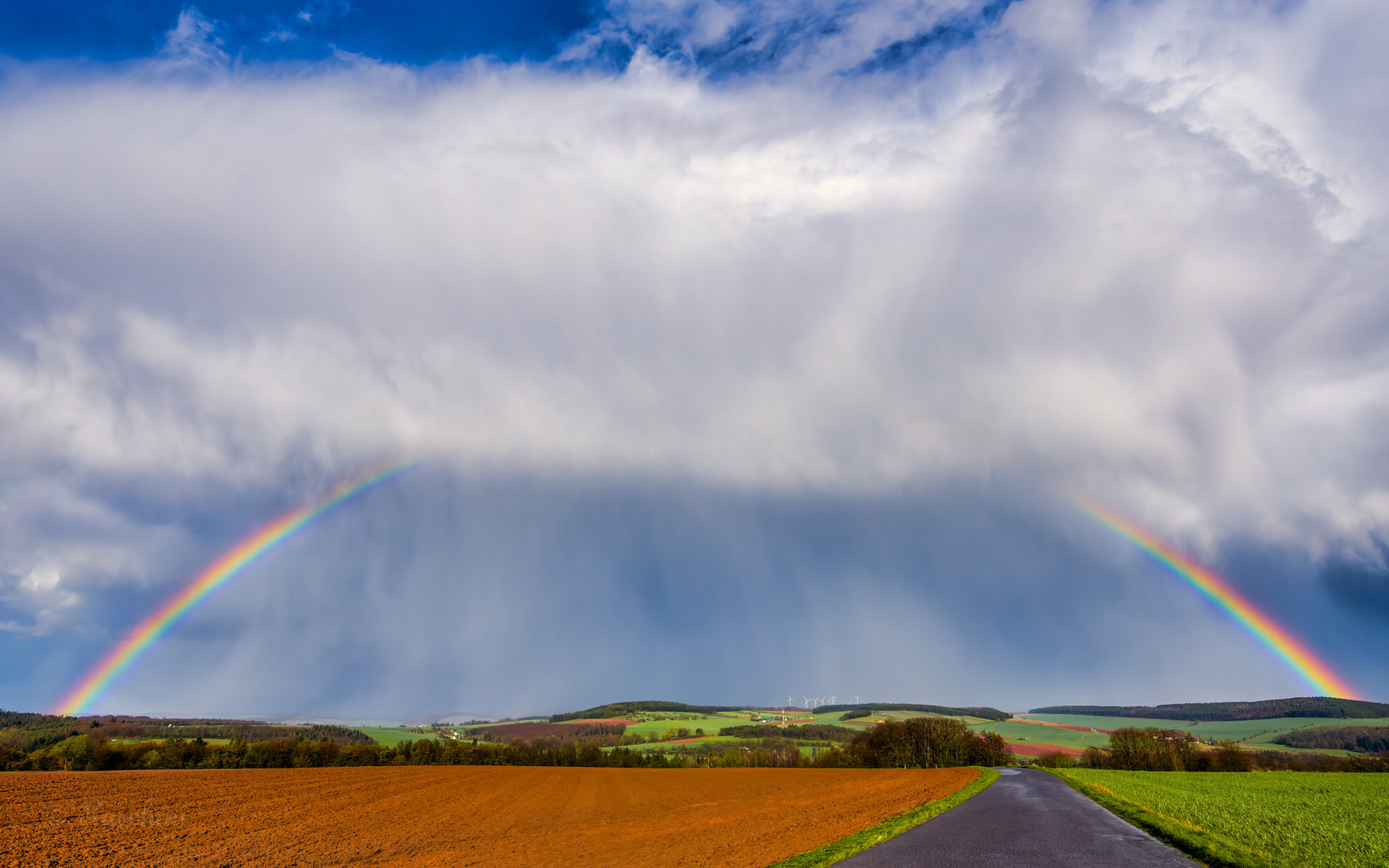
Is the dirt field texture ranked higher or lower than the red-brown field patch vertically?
higher

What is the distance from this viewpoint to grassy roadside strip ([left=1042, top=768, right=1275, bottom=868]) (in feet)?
52.6

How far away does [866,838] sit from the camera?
21141mm

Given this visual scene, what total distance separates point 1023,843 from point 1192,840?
15.6ft

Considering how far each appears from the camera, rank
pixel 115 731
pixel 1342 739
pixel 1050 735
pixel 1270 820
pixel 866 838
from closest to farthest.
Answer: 1. pixel 866 838
2. pixel 1270 820
3. pixel 115 731
4. pixel 1342 739
5. pixel 1050 735

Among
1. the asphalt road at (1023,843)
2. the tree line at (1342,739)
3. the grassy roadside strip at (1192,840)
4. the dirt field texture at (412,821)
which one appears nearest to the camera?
the asphalt road at (1023,843)

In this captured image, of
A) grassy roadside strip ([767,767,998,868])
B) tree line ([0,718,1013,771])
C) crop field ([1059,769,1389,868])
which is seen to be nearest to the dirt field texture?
grassy roadside strip ([767,767,998,868])

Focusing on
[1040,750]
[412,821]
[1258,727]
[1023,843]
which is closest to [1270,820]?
[1023,843]

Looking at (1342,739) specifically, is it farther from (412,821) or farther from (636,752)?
(412,821)

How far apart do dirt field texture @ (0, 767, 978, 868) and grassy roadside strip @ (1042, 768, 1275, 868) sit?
944 centimetres

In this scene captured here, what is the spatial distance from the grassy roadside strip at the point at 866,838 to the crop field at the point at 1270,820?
25.3ft

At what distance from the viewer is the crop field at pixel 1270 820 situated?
18.2 m

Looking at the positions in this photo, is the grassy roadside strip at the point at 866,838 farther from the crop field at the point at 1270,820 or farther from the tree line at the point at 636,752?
the tree line at the point at 636,752

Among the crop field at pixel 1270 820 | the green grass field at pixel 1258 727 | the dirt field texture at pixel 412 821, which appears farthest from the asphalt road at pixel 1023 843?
the green grass field at pixel 1258 727

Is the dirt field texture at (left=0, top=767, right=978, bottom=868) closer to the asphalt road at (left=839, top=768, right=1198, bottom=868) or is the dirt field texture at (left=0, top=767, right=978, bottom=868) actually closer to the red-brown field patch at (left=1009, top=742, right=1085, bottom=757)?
the asphalt road at (left=839, top=768, right=1198, bottom=868)
